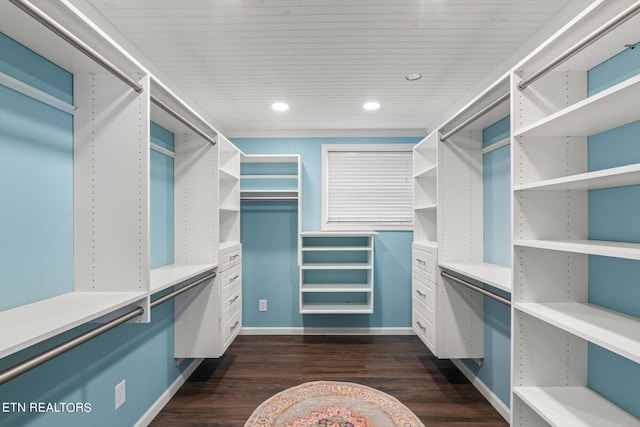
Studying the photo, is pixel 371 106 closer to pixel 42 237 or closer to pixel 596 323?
pixel 596 323

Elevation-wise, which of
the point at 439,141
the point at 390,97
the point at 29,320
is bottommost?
the point at 29,320

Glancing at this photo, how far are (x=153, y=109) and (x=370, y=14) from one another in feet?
4.43

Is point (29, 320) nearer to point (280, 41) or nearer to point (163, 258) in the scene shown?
point (163, 258)

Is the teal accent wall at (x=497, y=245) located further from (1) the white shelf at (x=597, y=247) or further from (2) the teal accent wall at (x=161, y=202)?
(2) the teal accent wall at (x=161, y=202)

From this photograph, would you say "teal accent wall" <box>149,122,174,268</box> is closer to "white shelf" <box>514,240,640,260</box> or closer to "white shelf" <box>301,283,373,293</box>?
"white shelf" <box>301,283,373,293</box>

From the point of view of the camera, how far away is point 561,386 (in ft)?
4.53

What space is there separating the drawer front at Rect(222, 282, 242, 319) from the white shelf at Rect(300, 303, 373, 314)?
685 mm

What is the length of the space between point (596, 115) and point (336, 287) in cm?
254

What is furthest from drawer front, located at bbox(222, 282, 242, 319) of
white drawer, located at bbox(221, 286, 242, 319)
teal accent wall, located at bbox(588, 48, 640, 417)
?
teal accent wall, located at bbox(588, 48, 640, 417)

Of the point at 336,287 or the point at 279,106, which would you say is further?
the point at 336,287

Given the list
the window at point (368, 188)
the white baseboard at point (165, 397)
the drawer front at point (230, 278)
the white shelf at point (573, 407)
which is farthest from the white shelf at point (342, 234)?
the white shelf at point (573, 407)

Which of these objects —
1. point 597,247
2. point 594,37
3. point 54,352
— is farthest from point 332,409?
point 594,37

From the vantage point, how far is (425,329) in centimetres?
254

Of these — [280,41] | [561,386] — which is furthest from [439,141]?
[561,386]
